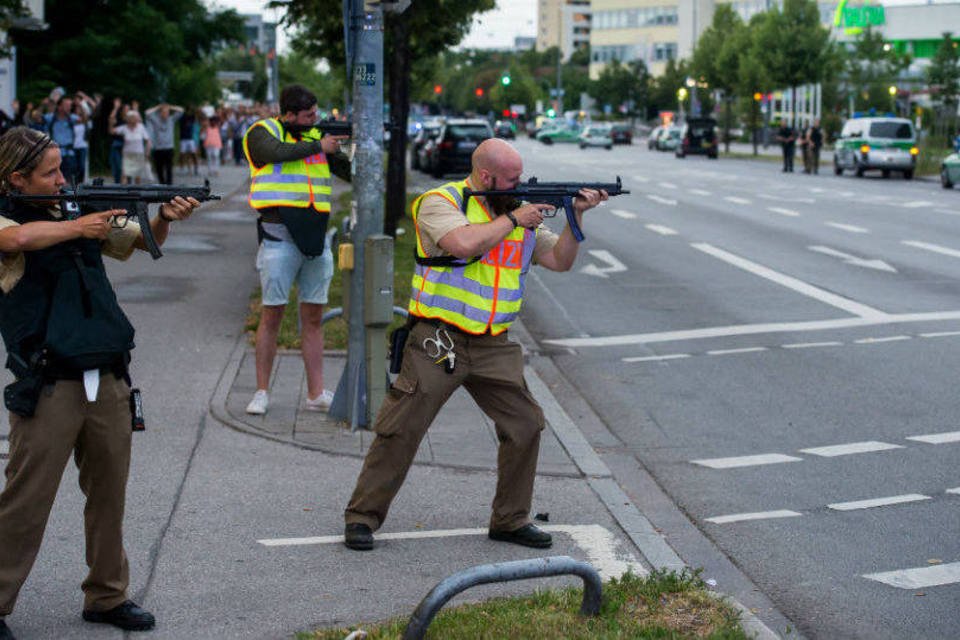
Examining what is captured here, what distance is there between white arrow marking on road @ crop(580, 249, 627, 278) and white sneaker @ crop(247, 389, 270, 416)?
32.3 ft

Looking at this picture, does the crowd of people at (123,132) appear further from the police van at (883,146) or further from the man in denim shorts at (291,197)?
the police van at (883,146)

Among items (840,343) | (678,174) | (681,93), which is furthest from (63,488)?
(681,93)

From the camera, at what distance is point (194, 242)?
836 inches

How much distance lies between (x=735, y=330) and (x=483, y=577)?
9.55 m

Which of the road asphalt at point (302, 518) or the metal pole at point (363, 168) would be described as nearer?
the road asphalt at point (302, 518)

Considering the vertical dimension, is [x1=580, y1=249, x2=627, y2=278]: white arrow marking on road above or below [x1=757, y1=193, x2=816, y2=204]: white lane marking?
above

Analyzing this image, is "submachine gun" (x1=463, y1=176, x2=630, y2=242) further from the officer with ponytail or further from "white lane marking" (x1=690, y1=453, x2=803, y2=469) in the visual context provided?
"white lane marking" (x1=690, y1=453, x2=803, y2=469)

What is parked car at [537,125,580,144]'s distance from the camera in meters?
93.8

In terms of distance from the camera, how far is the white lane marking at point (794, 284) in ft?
50.0

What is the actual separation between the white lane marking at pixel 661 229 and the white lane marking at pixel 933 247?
12.1 feet

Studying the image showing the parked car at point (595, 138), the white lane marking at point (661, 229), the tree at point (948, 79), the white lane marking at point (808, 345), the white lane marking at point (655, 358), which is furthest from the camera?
the parked car at point (595, 138)

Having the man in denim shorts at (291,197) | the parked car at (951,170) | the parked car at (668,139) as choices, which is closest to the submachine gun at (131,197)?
the man in denim shorts at (291,197)

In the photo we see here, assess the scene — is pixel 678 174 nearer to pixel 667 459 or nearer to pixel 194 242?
pixel 194 242

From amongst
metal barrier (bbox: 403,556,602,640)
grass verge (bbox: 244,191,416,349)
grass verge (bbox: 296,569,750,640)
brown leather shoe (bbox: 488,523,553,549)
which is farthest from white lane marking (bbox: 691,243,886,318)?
metal barrier (bbox: 403,556,602,640)
